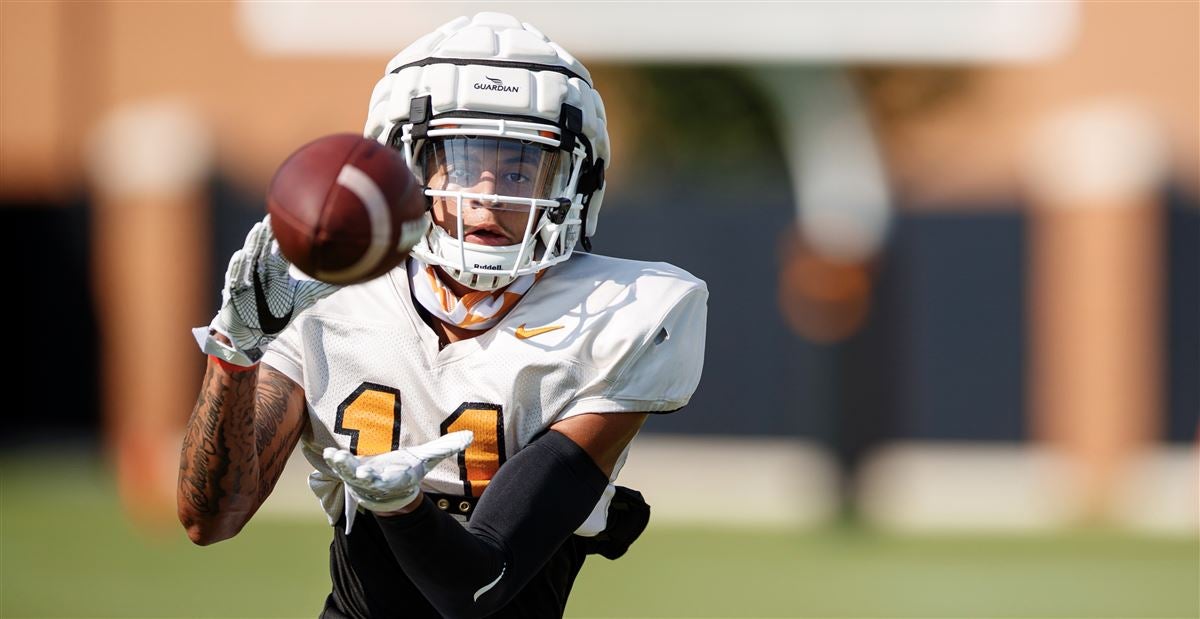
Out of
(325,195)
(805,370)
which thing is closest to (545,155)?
(325,195)

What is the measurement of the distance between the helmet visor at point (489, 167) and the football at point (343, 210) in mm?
357

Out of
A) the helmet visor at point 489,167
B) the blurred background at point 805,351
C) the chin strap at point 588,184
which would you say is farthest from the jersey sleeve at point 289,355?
the blurred background at point 805,351

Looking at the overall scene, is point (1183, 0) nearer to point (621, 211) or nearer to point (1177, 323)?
point (1177, 323)

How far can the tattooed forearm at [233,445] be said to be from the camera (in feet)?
8.82

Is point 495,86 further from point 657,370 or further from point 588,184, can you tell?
point 657,370

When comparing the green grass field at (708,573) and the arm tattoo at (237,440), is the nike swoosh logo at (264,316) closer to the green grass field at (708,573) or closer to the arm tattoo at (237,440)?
the arm tattoo at (237,440)

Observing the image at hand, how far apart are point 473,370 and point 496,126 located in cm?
44

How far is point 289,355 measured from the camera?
2926 mm

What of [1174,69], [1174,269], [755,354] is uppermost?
[1174,69]

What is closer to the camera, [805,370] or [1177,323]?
[805,370]

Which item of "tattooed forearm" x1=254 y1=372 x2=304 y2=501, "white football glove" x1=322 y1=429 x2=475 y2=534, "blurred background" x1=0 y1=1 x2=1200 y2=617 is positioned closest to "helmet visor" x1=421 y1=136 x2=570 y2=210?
"tattooed forearm" x1=254 y1=372 x2=304 y2=501

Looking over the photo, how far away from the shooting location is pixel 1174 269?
39.7 ft

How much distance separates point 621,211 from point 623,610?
6398 millimetres

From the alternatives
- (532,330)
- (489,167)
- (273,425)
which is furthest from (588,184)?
(273,425)
